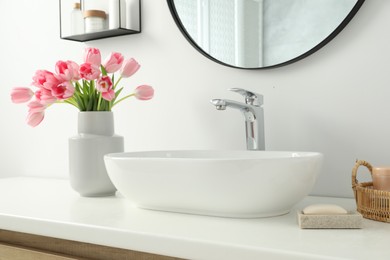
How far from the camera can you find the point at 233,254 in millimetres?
700

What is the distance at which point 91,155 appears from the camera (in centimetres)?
120

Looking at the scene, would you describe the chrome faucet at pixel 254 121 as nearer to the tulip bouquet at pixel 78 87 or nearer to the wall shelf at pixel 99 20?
the tulip bouquet at pixel 78 87

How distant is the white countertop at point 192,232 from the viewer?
0.68 m

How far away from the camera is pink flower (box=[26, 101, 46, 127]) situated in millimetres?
1188

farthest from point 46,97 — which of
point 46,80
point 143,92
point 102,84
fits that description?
point 143,92

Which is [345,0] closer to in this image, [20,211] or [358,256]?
[358,256]

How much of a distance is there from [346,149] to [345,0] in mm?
385

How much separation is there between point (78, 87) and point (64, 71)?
96 mm

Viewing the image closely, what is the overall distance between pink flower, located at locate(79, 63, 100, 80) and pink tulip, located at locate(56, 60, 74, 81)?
0.03 meters

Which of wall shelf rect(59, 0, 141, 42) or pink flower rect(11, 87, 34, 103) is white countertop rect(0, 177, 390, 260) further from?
wall shelf rect(59, 0, 141, 42)

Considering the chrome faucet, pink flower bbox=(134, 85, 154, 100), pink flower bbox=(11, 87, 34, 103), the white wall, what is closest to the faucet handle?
the chrome faucet

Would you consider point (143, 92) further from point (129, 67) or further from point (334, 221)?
point (334, 221)

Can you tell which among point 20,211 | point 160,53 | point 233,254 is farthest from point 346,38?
point 20,211

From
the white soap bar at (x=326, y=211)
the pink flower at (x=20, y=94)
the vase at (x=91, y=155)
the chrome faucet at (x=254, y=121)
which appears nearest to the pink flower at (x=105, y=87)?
the vase at (x=91, y=155)
